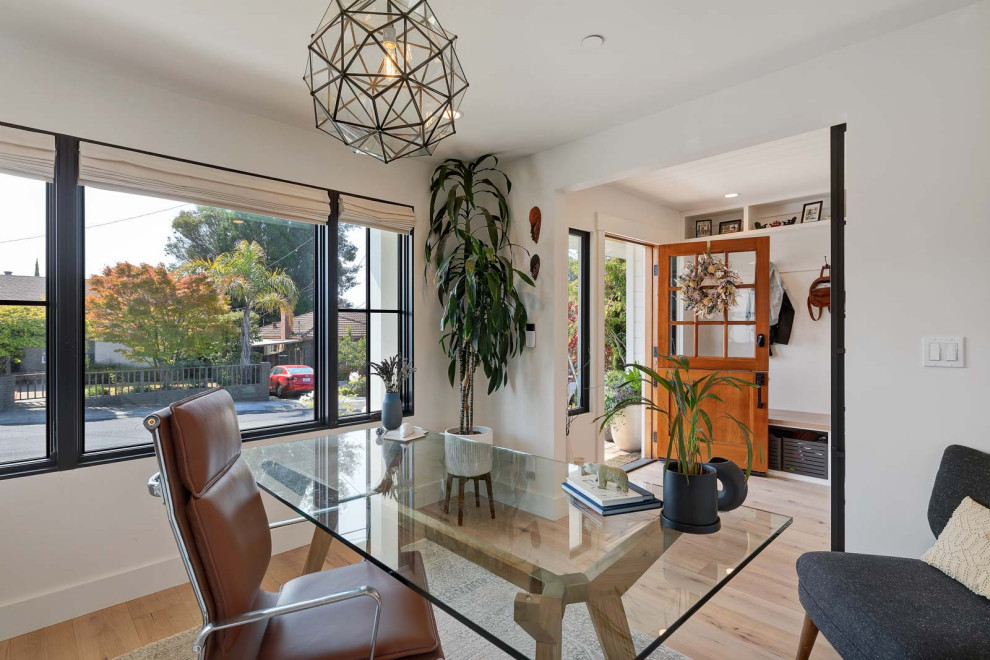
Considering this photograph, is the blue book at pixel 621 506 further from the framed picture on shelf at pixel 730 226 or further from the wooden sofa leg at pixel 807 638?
the framed picture on shelf at pixel 730 226

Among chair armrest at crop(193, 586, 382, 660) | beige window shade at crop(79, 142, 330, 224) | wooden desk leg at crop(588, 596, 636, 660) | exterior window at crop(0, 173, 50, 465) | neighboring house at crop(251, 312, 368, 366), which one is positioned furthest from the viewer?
neighboring house at crop(251, 312, 368, 366)

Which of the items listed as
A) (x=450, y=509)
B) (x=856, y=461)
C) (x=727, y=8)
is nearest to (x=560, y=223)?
(x=727, y=8)

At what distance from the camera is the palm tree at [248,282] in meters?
2.75

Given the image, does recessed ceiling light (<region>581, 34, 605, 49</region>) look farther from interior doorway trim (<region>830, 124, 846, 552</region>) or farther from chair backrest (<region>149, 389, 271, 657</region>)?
chair backrest (<region>149, 389, 271, 657</region>)

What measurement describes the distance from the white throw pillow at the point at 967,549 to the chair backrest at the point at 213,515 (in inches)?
78.4

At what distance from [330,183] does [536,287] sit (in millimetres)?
1451

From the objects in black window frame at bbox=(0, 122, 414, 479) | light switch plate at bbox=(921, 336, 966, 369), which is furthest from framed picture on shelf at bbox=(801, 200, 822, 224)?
black window frame at bbox=(0, 122, 414, 479)

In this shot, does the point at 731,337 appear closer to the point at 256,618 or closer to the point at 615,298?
the point at 615,298

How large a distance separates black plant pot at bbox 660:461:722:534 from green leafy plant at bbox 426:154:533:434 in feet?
6.77

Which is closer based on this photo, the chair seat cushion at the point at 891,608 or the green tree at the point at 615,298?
the chair seat cushion at the point at 891,608

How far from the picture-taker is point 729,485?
131 centimetres

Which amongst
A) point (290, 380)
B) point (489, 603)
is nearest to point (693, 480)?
point (489, 603)

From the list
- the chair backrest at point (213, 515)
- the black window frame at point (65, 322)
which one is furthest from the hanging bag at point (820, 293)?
the black window frame at point (65, 322)

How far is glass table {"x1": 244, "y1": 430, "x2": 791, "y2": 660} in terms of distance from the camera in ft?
3.07
